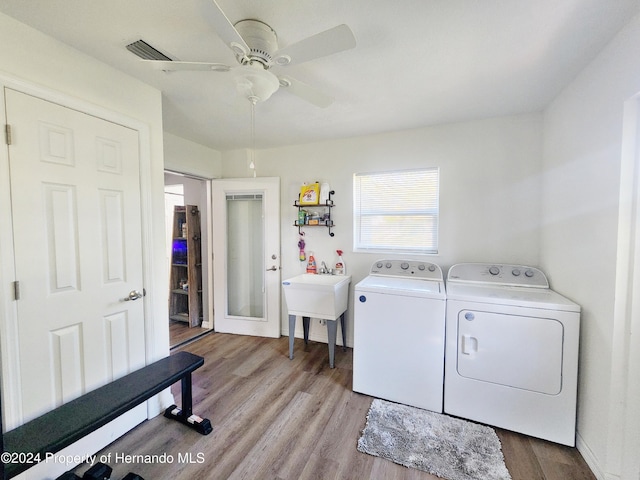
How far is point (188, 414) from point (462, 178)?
120 inches

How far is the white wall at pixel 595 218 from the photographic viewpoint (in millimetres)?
1522

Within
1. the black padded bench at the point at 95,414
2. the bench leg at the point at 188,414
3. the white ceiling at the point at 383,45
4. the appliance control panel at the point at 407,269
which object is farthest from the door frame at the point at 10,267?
the appliance control panel at the point at 407,269

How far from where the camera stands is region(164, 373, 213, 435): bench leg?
6.39 feet

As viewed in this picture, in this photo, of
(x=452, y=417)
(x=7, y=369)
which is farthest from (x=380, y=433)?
(x=7, y=369)

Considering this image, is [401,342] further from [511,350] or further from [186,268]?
[186,268]

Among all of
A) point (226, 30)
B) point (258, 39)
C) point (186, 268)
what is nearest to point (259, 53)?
point (258, 39)

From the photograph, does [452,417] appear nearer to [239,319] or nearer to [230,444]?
[230,444]

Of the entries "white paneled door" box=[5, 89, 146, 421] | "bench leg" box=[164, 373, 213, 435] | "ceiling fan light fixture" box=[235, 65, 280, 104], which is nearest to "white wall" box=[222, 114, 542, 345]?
"bench leg" box=[164, 373, 213, 435]

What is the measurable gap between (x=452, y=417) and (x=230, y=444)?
158 centimetres

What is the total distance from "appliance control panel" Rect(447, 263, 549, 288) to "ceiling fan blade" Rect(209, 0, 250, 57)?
2329 mm

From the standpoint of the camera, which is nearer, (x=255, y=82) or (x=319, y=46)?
(x=319, y=46)

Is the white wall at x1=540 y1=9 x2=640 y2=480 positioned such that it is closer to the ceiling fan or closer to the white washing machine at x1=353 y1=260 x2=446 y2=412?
the white washing machine at x1=353 y1=260 x2=446 y2=412

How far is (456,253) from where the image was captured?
9.00ft

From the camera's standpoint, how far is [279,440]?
189 cm
